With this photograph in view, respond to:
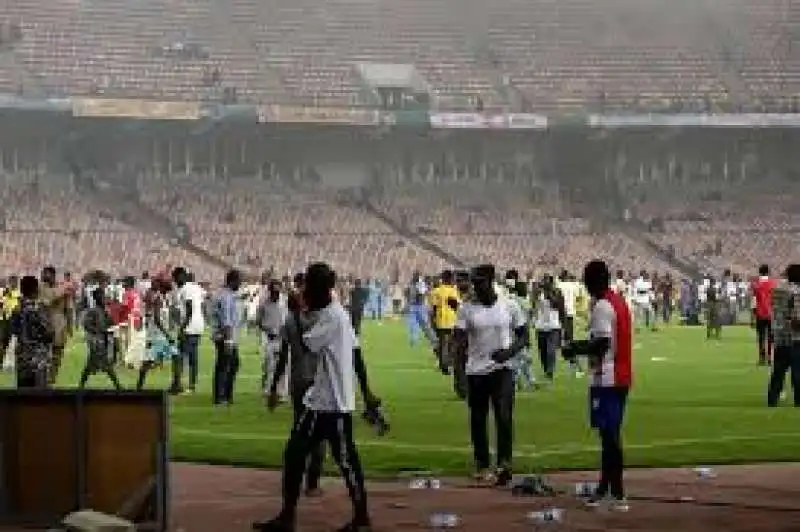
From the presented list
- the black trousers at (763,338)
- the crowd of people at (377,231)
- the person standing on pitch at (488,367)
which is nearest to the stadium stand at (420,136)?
the crowd of people at (377,231)

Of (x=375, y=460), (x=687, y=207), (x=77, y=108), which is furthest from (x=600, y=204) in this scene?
(x=375, y=460)

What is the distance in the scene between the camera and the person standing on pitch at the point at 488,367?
14148 millimetres

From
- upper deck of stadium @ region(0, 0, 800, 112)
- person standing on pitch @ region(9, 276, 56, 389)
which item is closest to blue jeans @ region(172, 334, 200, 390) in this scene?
person standing on pitch @ region(9, 276, 56, 389)

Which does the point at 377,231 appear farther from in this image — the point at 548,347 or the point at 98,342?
the point at 98,342

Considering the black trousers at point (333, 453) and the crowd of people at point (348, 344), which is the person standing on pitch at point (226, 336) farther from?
the black trousers at point (333, 453)

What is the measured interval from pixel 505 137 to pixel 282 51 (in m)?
10.0

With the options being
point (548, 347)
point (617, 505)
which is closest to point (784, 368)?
point (548, 347)

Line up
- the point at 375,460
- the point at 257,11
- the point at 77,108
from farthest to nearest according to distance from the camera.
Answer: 1. the point at 257,11
2. the point at 77,108
3. the point at 375,460

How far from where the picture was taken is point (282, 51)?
2734 inches

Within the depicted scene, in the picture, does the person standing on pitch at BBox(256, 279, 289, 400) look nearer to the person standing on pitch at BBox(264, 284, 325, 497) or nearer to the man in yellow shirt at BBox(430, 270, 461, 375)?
the man in yellow shirt at BBox(430, 270, 461, 375)

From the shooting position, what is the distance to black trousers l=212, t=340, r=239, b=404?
73.5 ft

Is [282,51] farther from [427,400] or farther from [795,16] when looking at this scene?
[427,400]

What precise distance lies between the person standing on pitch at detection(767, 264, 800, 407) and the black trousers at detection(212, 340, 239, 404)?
23.3ft

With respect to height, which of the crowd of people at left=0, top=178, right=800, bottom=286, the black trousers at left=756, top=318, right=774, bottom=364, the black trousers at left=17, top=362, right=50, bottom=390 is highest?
the crowd of people at left=0, top=178, right=800, bottom=286
